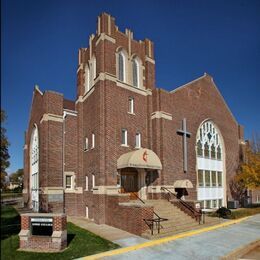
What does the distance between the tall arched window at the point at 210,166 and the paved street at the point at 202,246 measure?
10924 millimetres

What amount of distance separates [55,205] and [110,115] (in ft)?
27.5

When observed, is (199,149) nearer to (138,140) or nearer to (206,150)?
(206,150)

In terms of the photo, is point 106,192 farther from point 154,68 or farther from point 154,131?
point 154,68

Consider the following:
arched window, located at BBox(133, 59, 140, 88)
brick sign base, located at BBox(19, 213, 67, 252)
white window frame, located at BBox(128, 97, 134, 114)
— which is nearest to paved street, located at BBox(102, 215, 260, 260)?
brick sign base, located at BBox(19, 213, 67, 252)

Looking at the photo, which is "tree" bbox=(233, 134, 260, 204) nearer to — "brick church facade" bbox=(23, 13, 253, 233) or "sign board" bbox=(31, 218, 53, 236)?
"brick church facade" bbox=(23, 13, 253, 233)

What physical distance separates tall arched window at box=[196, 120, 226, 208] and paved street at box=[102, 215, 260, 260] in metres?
10.9

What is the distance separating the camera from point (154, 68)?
2566cm

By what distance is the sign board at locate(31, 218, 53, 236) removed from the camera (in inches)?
495

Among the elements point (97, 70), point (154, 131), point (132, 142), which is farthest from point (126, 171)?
point (97, 70)

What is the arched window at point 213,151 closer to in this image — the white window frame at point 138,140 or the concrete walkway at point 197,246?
the white window frame at point 138,140

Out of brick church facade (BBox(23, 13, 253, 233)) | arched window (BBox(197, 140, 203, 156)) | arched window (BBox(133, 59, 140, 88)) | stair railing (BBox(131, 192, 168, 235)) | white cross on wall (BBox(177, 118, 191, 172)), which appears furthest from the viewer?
arched window (BBox(197, 140, 203, 156))

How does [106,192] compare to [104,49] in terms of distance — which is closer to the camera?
[106,192]

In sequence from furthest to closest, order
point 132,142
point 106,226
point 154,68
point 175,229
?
point 154,68 → point 132,142 → point 106,226 → point 175,229

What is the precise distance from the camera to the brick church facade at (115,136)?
67.8ft
